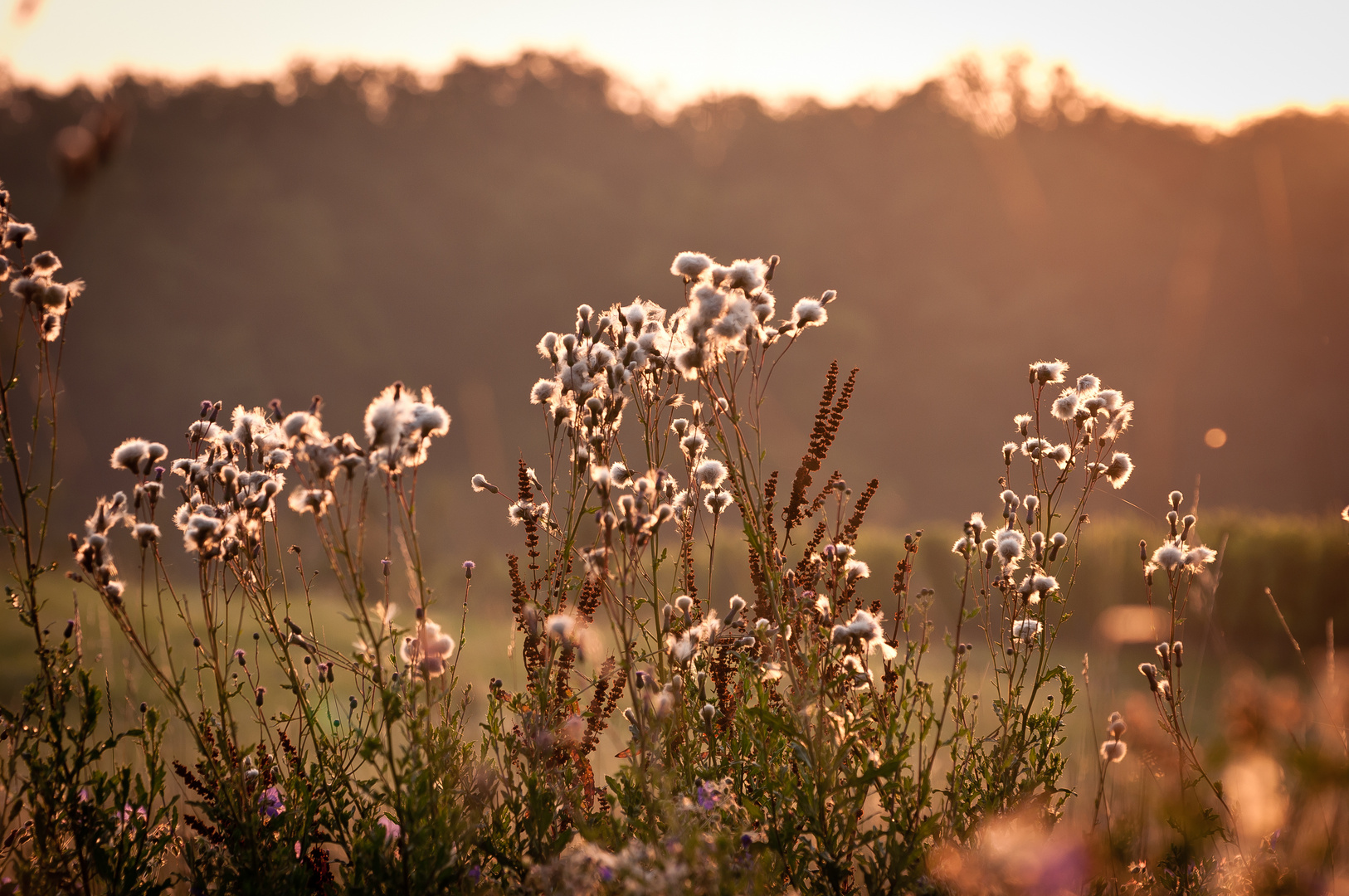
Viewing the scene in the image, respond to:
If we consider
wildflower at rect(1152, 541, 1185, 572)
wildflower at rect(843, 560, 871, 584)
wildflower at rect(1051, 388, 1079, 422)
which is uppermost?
wildflower at rect(1051, 388, 1079, 422)

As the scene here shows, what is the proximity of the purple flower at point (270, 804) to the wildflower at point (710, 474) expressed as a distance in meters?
1.68

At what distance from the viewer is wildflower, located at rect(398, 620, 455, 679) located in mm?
2098

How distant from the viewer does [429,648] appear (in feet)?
6.97

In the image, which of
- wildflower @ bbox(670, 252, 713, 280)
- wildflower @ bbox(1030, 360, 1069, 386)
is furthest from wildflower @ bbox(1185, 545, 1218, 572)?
wildflower @ bbox(670, 252, 713, 280)

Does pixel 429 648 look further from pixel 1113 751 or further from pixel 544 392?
pixel 1113 751

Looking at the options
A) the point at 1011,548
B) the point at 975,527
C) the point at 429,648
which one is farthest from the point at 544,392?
the point at 1011,548

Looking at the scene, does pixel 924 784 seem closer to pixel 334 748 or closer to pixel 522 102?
pixel 334 748

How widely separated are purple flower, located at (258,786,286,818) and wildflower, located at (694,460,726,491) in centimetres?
168

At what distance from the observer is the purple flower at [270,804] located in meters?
2.59

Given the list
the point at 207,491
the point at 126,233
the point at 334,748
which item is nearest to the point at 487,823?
the point at 334,748

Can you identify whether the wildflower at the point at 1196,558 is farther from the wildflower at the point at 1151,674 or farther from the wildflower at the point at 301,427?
the wildflower at the point at 301,427

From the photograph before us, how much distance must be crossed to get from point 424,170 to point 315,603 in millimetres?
19621

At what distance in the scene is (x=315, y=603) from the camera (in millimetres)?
13898

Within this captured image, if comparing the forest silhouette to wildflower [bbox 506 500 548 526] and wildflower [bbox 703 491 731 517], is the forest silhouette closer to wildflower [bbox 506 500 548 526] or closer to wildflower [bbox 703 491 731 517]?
wildflower [bbox 506 500 548 526]
